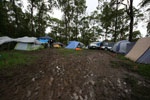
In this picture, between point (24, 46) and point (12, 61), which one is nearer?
point (12, 61)

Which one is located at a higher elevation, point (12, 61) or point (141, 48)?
point (141, 48)

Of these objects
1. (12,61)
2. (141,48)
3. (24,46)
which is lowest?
(12,61)

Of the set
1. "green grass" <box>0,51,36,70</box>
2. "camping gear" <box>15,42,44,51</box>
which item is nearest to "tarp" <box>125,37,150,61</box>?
"green grass" <box>0,51,36,70</box>

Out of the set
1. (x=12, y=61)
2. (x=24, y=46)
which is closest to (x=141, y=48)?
(x=12, y=61)

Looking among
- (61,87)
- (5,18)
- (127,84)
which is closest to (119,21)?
(127,84)

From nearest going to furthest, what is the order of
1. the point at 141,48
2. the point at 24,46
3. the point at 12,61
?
the point at 12,61
the point at 141,48
the point at 24,46

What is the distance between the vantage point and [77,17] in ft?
72.1

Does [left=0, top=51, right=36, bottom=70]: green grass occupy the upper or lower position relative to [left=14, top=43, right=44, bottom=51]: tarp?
lower

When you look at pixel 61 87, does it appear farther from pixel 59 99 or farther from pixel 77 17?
pixel 77 17

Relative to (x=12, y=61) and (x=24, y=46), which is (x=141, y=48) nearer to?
(x=12, y=61)

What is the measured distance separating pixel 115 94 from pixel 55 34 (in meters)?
42.3

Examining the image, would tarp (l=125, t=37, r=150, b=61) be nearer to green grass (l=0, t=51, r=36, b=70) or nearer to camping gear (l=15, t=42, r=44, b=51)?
green grass (l=0, t=51, r=36, b=70)

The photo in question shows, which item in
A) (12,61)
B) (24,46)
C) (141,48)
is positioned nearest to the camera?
(12,61)

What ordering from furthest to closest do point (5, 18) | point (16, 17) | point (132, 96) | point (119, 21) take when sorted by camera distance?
point (119, 21)
point (16, 17)
point (5, 18)
point (132, 96)
